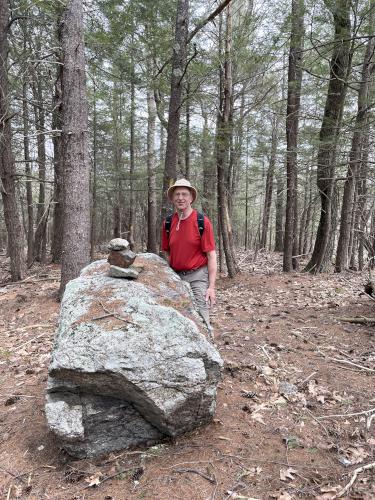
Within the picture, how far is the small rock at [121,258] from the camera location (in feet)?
13.9

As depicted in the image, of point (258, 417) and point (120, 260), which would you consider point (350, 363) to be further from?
point (120, 260)

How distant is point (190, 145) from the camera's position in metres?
15.3

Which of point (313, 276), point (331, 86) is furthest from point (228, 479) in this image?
point (331, 86)

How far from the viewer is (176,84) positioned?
7.64 m

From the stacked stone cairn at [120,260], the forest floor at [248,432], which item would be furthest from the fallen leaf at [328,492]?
the stacked stone cairn at [120,260]

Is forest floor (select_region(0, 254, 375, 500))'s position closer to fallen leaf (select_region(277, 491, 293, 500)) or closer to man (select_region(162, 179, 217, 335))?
fallen leaf (select_region(277, 491, 293, 500))

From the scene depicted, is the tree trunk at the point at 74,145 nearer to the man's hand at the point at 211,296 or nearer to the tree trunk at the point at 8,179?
the tree trunk at the point at 8,179

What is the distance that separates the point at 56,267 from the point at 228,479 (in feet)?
39.1

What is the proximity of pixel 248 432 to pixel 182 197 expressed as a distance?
271 cm

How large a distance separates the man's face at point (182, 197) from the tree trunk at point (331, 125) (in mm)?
5222

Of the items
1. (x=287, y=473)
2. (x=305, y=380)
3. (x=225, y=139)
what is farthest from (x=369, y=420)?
(x=225, y=139)

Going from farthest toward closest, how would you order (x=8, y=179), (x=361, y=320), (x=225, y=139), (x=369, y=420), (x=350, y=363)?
(x=225, y=139), (x=8, y=179), (x=361, y=320), (x=350, y=363), (x=369, y=420)

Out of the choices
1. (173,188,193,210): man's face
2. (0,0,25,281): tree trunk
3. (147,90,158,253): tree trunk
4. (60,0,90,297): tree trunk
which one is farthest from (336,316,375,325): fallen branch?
(147,90,158,253): tree trunk

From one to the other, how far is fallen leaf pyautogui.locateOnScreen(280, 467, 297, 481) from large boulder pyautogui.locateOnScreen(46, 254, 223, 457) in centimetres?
85
